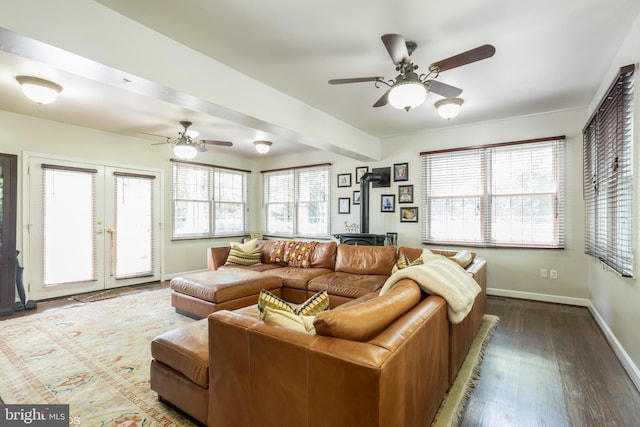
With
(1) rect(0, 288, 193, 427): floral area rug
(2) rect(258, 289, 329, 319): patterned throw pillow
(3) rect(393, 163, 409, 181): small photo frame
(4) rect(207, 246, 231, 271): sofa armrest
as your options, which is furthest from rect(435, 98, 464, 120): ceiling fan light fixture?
(1) rect(0, 288, 193, 427): floral area rug

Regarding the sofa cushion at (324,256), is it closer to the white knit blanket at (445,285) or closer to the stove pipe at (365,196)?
the stove pipe at (365,196)

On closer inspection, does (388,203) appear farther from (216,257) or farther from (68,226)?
(68,226)

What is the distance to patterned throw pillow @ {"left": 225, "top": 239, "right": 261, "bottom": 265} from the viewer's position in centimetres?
465

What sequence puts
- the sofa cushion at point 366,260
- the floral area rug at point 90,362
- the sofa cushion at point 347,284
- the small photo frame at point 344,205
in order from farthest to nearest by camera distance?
the small photo frame at point 344,205, the sofa cushion at point 366,260, the sofa cushion at point 347,284, the floral area rug at point 90,362

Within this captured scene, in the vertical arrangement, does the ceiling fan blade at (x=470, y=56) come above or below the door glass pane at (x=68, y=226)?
above

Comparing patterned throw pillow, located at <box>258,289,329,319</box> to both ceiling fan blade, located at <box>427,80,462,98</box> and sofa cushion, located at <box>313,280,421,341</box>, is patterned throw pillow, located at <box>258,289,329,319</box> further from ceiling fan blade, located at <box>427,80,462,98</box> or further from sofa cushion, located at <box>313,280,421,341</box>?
ceiling fan blade, located at <box>427,80,462,98</box>

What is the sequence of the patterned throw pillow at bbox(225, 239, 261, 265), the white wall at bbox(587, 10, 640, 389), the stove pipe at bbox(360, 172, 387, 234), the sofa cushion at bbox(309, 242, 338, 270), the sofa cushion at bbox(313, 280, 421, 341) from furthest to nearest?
the stove pipe at bbox(360, 172, 387, 234) → the patterned throw pillow at bbox(225, 239, 261, 265) → the sofa cushion at bbox(309, 242, 338, 270) → the white wall at bbox(587, 10, 640, 389) → the sofa cushion at bbox(313, 280, 421, 341)

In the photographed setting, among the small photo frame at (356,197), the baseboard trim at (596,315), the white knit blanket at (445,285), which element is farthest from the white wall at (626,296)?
the small photo frame at (356,197)

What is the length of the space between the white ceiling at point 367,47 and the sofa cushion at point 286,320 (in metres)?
2.01

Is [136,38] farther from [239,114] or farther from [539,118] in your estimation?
[539,118]

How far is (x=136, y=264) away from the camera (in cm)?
550

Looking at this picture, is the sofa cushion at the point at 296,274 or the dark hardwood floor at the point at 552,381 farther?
the sofa cushion at the point at 296,274

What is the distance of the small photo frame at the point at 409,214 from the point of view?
5320mm

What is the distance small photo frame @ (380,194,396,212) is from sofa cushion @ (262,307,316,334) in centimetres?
425
